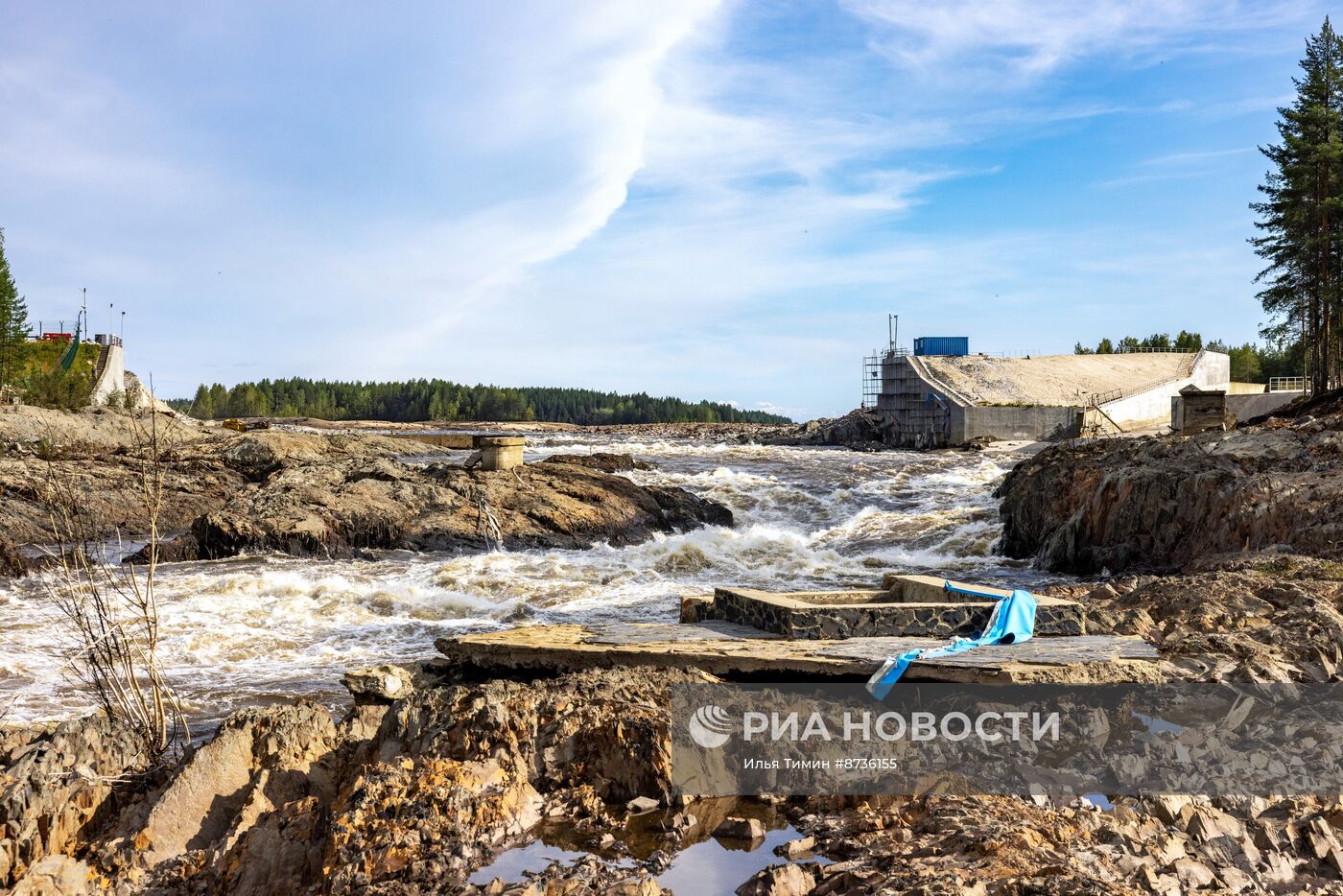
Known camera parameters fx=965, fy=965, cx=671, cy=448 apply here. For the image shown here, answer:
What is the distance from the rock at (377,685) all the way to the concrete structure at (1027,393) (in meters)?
39.6

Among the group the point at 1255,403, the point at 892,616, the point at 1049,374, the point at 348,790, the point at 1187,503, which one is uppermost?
the point at 1049,374

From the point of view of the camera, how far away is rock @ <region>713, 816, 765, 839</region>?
4.80 m

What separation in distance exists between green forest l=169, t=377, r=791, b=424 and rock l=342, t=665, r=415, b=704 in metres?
123

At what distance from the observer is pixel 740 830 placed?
4832 mm

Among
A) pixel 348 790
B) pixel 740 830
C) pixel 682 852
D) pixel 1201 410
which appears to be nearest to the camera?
pixel 682 852

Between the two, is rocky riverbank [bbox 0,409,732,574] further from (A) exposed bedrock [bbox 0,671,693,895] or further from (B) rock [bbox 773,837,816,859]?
(B) rock [bbox 773,837,816,859]

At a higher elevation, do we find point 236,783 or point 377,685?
point 377,685

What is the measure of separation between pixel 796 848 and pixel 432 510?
15.3 m

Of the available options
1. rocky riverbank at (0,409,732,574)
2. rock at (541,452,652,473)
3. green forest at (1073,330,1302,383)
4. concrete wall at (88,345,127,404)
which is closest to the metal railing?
green forest at (1073,330,1302,383)

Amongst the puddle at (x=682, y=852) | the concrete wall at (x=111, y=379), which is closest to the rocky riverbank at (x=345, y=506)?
the puddle at (x=682, y=852)

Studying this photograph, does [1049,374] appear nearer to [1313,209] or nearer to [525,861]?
[1313,209]

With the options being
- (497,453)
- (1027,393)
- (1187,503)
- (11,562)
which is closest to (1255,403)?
(1027,393)

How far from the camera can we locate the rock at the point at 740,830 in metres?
4.80

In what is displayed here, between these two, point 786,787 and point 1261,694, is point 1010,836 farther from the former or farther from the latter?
point 1261,694
